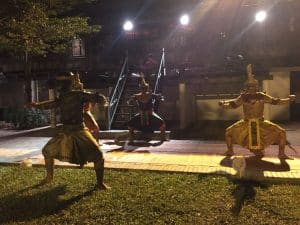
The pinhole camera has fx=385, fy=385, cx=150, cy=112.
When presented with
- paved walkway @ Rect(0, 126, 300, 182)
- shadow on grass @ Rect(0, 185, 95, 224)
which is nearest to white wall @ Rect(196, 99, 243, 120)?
paved walkway @ Rect(0, 126, 300, 182)

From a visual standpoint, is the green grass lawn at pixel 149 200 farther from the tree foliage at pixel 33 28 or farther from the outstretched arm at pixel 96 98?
the tree foliage at pixel 33 28

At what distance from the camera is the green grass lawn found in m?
5.38

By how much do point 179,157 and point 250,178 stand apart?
2.51m

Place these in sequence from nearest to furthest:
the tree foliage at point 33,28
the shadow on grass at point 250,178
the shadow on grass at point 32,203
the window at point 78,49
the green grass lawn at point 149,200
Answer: the green grass lawn at point 149,200 < the shadow on grass at point 32,203 < the shadow on grass at point 250,178 < the tree foliage at point 33,28 < the window at point 78,49

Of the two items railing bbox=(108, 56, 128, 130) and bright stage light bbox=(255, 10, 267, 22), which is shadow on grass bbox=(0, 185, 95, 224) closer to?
railing bbox=(108, 56, 128, 130)

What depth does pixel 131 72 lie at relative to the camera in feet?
55.2

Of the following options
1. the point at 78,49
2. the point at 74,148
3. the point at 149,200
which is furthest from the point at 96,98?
the point at 78,49

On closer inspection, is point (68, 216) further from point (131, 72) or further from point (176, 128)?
point (131, 72)

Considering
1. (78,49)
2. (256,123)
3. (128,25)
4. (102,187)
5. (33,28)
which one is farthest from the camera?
(78,49)

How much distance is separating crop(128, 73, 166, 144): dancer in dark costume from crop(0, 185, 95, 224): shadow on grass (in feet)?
16.4

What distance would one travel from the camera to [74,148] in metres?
6.83

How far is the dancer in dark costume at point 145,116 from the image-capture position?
11570mm

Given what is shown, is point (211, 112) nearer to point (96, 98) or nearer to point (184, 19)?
point (184, 19)

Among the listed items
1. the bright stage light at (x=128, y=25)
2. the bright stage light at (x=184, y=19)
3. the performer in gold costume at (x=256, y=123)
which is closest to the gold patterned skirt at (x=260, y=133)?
the performer in gold costume at (x=256, y=123)
